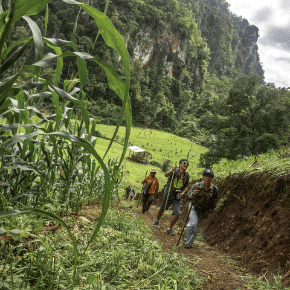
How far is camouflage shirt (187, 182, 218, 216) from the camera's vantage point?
3.14 m

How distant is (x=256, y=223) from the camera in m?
3.10

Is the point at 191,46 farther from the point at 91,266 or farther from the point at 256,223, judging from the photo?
the point at 91,266

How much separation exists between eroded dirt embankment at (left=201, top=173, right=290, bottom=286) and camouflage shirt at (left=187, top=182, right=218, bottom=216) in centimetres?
68

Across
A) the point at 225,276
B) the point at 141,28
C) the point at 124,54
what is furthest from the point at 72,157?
the point at 141,28

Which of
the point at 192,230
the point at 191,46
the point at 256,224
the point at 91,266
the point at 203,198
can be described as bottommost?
the point at 192,230

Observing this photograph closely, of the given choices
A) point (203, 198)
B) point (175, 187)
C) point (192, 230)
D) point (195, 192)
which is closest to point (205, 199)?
point (203, 198)

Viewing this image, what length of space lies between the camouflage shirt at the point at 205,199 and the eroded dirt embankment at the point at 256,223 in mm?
678

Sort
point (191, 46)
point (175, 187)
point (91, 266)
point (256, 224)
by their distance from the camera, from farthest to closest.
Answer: point (191, 46), point (175, 187), point (256, 224), point (91, 266)

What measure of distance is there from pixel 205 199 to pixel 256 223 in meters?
0.82

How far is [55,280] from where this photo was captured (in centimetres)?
100

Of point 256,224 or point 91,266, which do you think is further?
point 256,224

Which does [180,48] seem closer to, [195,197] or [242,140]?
[242,140]

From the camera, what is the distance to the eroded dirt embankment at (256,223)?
243 centimetres

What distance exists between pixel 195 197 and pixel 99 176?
5.38 ft
